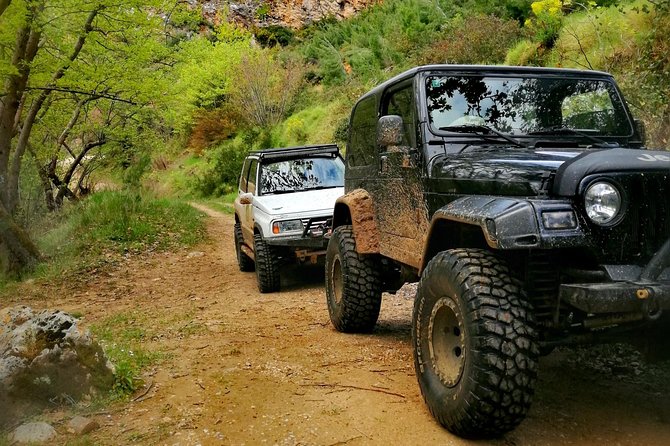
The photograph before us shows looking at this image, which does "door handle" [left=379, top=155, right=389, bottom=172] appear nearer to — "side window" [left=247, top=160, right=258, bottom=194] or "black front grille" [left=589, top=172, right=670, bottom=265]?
"black front grille" [left=589, top=172, right=670, bottom=265]

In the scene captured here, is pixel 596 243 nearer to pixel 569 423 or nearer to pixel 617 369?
pixel 569 423

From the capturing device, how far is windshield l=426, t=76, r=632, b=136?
3855 mm

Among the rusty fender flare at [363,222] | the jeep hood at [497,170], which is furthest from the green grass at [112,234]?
the jeep hood at [497,170]

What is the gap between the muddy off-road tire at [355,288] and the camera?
15.7 feet

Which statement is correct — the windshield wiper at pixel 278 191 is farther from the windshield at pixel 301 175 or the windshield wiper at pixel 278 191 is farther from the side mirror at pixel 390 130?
the side mirror at pixel 390 130

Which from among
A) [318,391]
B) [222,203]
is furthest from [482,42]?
[318,391]

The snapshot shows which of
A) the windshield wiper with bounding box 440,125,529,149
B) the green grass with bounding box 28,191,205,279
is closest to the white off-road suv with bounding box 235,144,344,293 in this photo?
the green grass with bounding box 28,191,205,279

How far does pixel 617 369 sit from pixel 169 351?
344 centimetres

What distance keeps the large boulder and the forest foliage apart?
223 inches

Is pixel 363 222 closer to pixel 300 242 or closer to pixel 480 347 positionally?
pixel 480 347

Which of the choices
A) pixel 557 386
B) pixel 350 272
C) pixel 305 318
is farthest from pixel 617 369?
pixel 305 318

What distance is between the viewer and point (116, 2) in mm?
9812

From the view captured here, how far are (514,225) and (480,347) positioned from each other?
586 millimetres

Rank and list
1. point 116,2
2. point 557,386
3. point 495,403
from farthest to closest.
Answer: point 116,2, point 557,386, point 495,403
